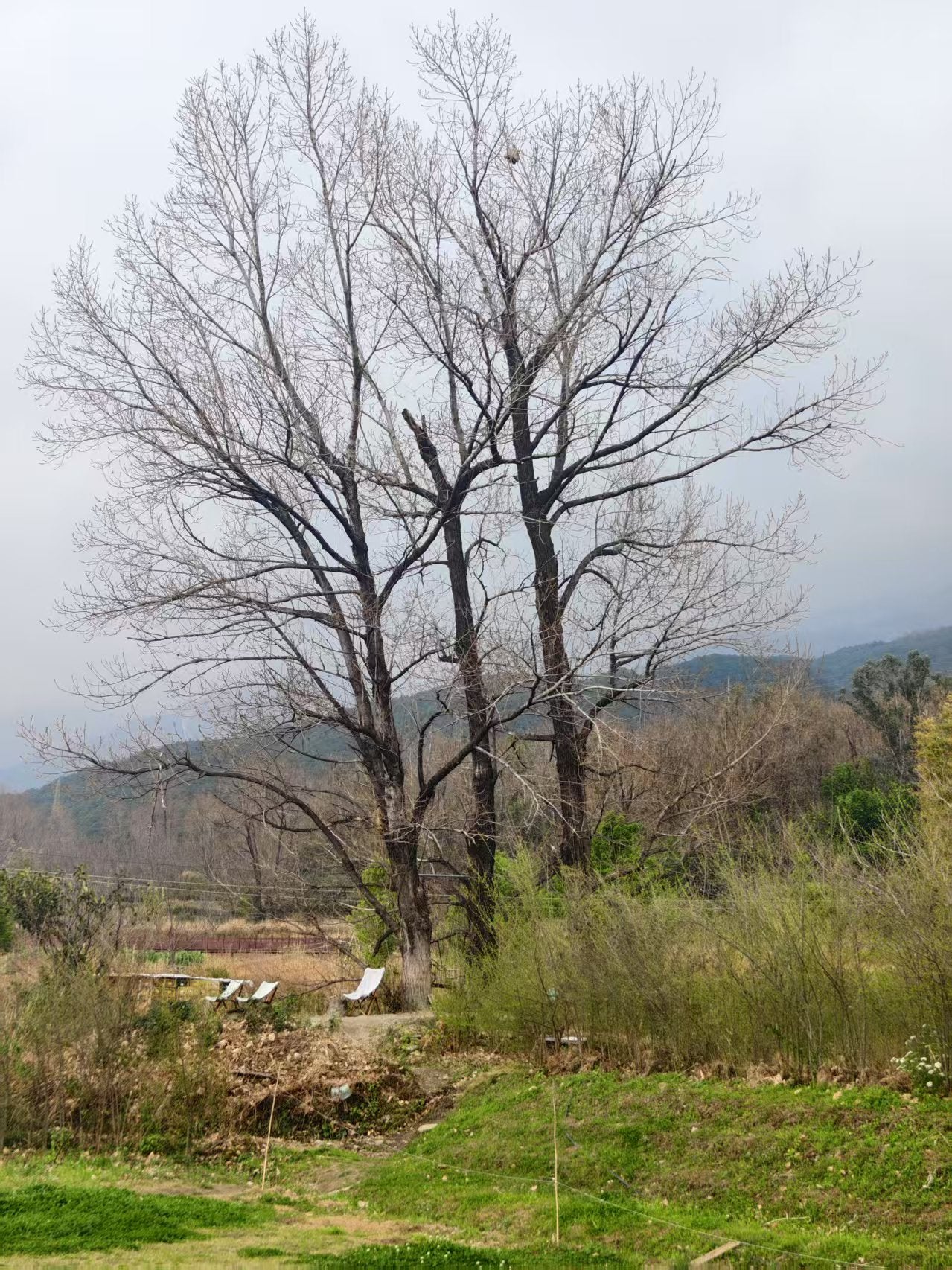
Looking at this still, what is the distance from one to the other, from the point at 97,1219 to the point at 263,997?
7780 millimetres

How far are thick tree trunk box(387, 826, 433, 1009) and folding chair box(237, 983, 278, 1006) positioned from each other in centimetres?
180

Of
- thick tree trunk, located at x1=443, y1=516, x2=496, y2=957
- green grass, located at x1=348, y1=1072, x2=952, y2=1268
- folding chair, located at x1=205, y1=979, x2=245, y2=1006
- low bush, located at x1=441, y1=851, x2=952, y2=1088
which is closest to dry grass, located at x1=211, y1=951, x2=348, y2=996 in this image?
folding chair, located at x1=205, y1=979, x2=245, y2=1006

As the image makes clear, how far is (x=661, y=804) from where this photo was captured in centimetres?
1869

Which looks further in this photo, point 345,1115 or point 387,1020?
point 387,1020

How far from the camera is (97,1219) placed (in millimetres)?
6570

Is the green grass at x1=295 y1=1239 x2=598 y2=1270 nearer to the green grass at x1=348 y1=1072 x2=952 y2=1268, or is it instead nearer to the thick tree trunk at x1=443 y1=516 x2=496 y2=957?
the green grass at x1=348 y1=1072 x2=952 y2=1268

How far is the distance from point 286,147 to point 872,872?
45.8 ft

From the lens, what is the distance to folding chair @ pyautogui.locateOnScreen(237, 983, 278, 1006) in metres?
13.9

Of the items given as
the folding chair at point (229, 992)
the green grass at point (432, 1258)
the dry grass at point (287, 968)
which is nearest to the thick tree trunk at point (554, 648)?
the dry grass at point (287, 968)

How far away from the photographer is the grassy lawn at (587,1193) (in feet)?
20.1

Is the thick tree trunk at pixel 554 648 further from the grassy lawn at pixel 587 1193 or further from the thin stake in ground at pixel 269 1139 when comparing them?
the grassy lawn at pixel 587 1193

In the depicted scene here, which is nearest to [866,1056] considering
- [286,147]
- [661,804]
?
[661,804]

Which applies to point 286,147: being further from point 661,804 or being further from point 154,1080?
point 154,1080

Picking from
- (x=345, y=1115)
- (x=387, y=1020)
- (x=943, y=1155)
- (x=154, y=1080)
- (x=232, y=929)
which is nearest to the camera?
(x=943, y=1155)
